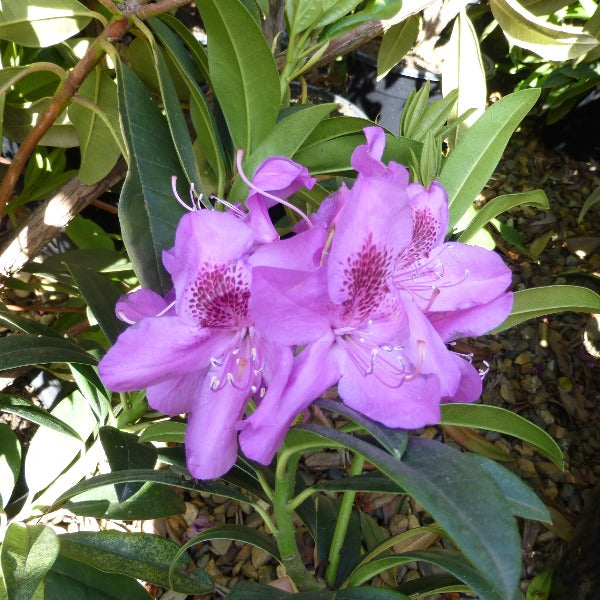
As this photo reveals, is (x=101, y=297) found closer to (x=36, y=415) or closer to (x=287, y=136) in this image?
(x=36, y=415)

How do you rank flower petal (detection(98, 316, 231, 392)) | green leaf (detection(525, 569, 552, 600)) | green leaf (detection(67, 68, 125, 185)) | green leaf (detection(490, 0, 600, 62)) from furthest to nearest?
green leaf (detection(525, 569, 552, 600))
green leaf (detection(490, 0, 600, 62))
green leaf (detection(67, 68, 125, 185))
flower petal (detection(98, 316, 231, 392))

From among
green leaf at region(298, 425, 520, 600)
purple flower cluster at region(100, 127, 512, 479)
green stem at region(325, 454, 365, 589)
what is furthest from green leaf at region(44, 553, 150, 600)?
green leaf at region(298, 425, 520, 600)

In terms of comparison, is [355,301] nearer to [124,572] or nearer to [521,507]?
[521,507]

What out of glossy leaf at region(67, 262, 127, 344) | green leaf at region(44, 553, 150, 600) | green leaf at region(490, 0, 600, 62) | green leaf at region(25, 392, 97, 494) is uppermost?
green leaf at region(490, 0, 600, 62)

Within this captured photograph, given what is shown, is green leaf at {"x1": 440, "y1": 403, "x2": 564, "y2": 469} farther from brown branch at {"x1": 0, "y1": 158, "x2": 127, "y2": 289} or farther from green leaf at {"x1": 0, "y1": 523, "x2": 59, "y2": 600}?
brown branch at {"x1": 0, "y1": 158, "x2": 127, "y2": 289}

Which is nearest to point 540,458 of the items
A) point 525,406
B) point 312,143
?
point 525,406

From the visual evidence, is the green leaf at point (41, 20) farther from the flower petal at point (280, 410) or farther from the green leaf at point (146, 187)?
the flower petal at point (280, 410)

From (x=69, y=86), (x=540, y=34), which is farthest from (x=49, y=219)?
(x=540, y=34)
